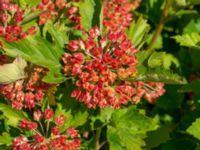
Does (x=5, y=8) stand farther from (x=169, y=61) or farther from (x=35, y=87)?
(x=169, y=61)

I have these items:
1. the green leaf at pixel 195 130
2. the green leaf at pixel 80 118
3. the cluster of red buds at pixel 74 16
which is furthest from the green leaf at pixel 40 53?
the green leaf at pixel 195 130

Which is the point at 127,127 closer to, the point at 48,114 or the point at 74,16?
the point at 48,114

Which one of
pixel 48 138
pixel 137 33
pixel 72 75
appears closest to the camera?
pixel 72 75

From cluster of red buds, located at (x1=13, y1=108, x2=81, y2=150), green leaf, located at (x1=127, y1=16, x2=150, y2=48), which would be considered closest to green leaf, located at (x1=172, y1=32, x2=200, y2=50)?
green leaf, located at (x1=127, y1=16, x2=150, y2=48)

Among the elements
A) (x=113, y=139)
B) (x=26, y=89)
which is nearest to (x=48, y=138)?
(x=26, y=89)

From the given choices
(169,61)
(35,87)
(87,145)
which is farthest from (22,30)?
(169,61)

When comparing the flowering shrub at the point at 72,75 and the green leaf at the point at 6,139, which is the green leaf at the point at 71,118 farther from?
the green leaf at the point at 6,139
